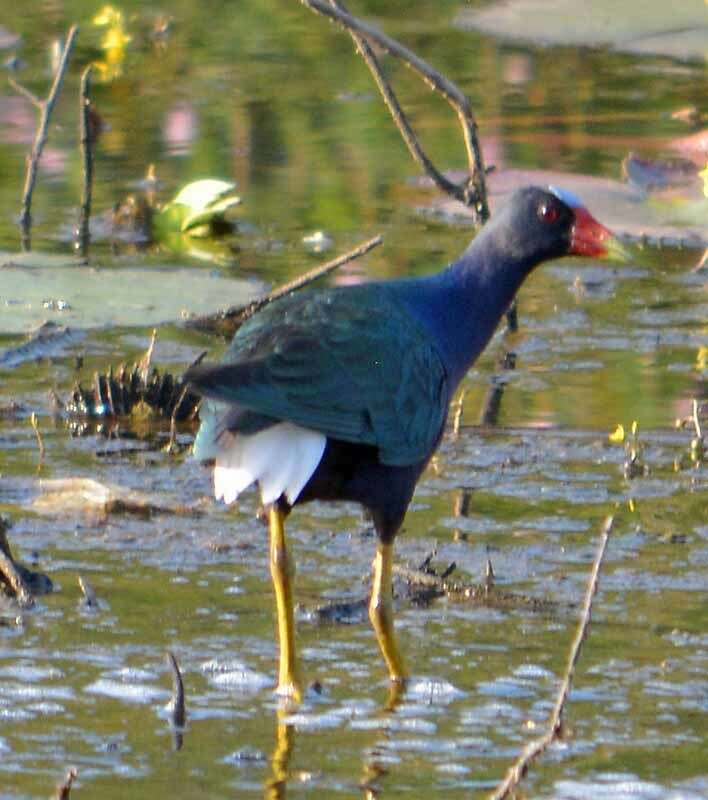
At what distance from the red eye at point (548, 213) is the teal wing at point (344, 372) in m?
0.42

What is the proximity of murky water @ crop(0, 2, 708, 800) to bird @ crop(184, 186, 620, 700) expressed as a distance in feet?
0.60

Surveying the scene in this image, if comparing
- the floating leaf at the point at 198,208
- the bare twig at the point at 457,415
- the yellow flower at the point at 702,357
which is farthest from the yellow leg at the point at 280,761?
the floating leaf at the point at 198,208

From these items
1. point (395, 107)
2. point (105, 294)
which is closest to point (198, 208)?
point (105, 294)

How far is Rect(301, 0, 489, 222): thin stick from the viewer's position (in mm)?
5445

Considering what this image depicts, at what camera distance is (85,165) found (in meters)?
7.12

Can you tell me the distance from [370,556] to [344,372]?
0.78 m

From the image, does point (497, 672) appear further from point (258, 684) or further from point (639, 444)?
point (639, 444)

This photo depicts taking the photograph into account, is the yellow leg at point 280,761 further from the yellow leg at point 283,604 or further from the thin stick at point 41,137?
the thin stick at point 41,137

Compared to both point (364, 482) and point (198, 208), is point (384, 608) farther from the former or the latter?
point (198, 208)

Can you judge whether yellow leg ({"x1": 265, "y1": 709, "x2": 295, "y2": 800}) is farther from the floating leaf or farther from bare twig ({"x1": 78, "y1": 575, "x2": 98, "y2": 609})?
the floating leaf

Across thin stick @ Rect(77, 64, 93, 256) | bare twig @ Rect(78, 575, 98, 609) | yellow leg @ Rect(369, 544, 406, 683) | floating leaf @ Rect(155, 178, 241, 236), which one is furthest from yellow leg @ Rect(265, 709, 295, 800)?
floating leaf @ Rect(155, 178, 241, 236)

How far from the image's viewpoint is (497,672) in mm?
3871

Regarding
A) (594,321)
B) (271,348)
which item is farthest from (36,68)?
(271,348)

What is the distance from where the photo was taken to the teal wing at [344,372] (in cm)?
365
